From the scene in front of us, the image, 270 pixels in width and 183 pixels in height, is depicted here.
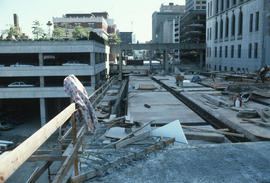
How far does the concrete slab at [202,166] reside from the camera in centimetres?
562

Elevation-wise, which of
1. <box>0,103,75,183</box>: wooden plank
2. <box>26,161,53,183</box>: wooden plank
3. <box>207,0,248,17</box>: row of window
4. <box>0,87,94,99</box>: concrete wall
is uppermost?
<box>207,0,248,17</box>: row of window

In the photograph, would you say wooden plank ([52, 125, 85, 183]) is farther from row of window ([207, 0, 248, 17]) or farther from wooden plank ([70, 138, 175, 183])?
row of window ([207, 0, 248, 17])

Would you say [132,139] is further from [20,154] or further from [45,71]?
[45,71]

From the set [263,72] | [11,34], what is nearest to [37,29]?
[11,34]

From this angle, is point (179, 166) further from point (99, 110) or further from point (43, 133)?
point (99, 110)

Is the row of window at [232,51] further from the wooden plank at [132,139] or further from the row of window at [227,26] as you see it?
the wooden plank at [132,139]

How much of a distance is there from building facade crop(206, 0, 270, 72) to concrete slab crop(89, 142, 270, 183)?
3341 cm

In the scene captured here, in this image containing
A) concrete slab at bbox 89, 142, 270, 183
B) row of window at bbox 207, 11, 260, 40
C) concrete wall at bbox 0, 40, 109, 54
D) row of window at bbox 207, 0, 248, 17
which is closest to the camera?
concrete slab at bbox 89, 142, 270, 183

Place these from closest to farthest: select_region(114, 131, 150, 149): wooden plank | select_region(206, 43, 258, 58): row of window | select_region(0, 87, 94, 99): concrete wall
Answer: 1. select_region(114, 131, 150, 149): wooden plank
2. select_region(0, 87, 94, 99): concrete wall
3. select_region(206, 43, 258, 58): row of window

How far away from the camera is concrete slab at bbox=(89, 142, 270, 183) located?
5617 mm

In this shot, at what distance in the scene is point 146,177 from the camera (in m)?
5.66

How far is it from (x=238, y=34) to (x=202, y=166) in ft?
164

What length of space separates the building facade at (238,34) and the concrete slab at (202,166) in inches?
1315

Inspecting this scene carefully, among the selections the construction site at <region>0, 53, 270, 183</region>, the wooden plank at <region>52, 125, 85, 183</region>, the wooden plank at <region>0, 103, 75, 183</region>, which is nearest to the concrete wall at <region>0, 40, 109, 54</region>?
the construction site at <region>0, 53, 270, 183</region>
